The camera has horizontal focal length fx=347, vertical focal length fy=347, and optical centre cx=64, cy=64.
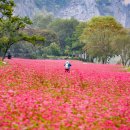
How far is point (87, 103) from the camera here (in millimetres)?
15703

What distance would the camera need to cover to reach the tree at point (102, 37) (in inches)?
3521

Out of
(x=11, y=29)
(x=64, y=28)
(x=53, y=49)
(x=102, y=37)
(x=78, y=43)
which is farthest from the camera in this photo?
(x=64, y=28)

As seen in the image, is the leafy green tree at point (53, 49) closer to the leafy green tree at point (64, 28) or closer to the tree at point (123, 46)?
the leafy green tree at point (64, 28)

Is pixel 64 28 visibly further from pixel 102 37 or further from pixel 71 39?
pixel 102 37

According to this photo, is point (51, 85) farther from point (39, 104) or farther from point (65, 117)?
point (65, 117)

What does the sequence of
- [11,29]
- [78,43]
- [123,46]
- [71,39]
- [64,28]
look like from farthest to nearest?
[64,28]
[71,39]
[78,43]
[123,46]
[11,29]

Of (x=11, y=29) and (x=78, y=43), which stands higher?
(x=78, y=43)

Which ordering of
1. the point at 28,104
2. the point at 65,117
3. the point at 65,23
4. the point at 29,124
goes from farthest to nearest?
the point at 65,23, the point at 28,104, the point at 65,117, the point at 29,124

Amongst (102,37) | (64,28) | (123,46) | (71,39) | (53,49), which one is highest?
(64,28)

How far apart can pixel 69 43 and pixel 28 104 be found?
121747mm

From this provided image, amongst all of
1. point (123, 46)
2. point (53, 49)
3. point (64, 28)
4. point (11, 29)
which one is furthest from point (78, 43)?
point (11, 29)

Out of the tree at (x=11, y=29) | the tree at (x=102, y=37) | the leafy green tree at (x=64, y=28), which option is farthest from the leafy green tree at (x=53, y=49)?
the tree at (x=11, y=29)

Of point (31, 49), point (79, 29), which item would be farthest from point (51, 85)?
point (79, 29)

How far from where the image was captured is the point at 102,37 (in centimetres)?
9062
